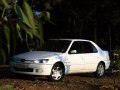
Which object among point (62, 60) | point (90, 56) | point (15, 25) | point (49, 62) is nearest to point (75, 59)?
point (62, 60)

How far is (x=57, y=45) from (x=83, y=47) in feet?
3.59

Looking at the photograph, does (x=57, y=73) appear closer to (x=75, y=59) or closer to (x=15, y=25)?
(x=75, y=59)

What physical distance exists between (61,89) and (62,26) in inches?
436

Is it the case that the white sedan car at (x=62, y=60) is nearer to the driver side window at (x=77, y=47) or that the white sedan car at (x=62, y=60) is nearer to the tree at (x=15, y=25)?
the driver side window at (x=77, y=47)

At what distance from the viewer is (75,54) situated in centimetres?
1381

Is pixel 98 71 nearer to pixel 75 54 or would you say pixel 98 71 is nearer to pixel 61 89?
pixel 75 54

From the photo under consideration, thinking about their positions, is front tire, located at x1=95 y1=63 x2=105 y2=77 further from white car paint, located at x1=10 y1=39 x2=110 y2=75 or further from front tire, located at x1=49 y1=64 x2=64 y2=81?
front tire, located at x1=49 y1=64 x2=64 y2=81

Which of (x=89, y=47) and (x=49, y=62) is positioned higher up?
(x=89, y=47)

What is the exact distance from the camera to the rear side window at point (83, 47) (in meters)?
14.2

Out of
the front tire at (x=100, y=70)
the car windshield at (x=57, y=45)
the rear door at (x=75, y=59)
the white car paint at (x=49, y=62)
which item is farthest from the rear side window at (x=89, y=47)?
the car windshield at (x=57, y=45)

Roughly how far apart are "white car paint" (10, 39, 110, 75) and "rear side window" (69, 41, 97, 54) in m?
0.14

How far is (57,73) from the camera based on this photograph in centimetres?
1291

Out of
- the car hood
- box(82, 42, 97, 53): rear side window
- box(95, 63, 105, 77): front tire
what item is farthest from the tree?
box(95, 63, 105, 77): front tire

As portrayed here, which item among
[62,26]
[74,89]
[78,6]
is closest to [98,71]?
[74,89]
